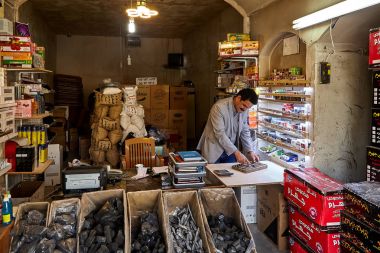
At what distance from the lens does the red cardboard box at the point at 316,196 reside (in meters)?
2.79

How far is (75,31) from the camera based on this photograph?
34.0 feet

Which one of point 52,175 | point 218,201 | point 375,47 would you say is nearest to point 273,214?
point 218,201

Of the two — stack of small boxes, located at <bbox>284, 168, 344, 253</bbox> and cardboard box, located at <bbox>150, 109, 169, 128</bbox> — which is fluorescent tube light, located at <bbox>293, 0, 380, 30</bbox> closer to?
stack of small boxes, located at <bbox>284, 168, 344, 253</bbox>

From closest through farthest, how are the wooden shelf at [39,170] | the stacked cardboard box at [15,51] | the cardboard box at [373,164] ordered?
the cardboard box at [373,164] → the stacked cardboard box at [15,51] → the wooden shelf at [39,170]

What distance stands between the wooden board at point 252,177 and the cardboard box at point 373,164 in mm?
772

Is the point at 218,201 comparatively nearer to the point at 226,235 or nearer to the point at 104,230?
the point at 226,235

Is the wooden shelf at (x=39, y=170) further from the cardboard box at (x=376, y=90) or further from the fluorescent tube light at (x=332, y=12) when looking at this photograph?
the cardboard box at (x=376, y=90)

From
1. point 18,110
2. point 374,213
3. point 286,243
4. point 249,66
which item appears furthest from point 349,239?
point 18,110

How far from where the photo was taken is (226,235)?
2592mm

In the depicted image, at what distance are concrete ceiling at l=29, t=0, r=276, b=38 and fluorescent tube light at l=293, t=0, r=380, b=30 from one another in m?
1.59

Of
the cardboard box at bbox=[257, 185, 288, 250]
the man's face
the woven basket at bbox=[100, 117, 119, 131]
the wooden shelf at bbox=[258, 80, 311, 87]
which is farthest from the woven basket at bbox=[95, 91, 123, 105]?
the cardboard box at bbox=[257, 185, 288, 250]

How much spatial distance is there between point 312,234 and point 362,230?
73cm

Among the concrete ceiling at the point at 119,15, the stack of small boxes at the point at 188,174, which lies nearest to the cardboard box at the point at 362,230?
the stack of small boxes at the point at 188,174

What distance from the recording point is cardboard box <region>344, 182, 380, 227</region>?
2.18m
